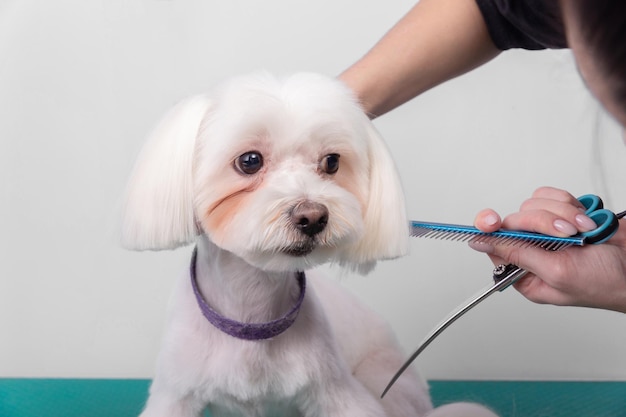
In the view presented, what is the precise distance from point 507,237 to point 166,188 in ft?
1.37

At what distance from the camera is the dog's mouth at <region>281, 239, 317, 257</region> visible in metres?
0.86

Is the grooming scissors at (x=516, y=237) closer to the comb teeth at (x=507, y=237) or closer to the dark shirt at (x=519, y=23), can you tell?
the comb teeth at (x=507, y=237)

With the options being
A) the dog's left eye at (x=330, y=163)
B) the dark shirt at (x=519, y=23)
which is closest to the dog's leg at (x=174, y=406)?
the dog's left eye at (x=330, y=163)

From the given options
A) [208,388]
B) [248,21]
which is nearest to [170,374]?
[208,388]

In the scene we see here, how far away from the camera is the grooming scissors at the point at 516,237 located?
0.92 meters

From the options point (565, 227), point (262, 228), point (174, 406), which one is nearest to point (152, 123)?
point (174, 406)

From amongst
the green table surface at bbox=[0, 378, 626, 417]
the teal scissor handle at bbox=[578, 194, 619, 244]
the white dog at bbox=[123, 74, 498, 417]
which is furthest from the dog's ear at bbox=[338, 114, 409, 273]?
the green table surface at bbox=[0, 378, 626, 417]

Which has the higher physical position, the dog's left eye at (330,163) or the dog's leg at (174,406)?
the dog's left eye at (330,163)

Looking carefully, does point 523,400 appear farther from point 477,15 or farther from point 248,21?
point 248,21

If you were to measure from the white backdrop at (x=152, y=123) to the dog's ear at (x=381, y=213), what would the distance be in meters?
0.75

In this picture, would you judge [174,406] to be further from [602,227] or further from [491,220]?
[602,227]

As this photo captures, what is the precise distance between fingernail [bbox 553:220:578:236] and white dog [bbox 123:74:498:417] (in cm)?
19

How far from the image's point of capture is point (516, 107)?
1797mm

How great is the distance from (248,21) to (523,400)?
39.3 inches
